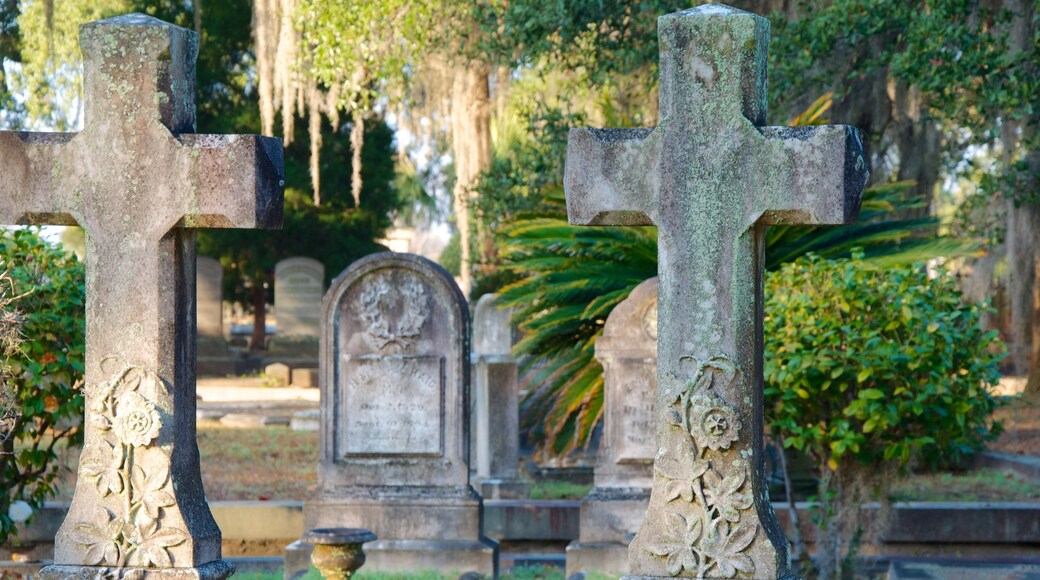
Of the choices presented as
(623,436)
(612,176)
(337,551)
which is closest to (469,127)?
(623,436)

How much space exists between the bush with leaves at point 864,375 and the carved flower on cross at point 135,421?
374 centimetres

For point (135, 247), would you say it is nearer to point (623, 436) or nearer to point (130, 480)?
point (130, 480)

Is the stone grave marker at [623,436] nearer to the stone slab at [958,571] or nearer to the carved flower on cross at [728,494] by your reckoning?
the stone slab at [958,571]

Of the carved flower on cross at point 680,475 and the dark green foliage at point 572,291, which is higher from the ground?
the dark green foliage at point 572,291

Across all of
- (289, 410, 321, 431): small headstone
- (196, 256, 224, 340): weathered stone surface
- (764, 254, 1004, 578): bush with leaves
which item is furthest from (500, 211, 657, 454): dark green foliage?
(196, 256, 224, 340): weathered stone surface

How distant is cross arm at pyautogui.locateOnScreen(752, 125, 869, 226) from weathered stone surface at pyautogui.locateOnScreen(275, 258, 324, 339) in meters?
24.3

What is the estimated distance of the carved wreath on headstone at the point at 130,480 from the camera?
5.17 m

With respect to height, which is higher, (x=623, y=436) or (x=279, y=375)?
(x=279, y=375)

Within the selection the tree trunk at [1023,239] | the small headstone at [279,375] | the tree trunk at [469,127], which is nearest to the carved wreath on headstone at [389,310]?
the tree trunk at [1023,239]

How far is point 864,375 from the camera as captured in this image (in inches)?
300

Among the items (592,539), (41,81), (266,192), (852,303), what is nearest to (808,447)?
(852,303)

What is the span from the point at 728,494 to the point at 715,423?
0.25 metres

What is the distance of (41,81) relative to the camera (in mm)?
20922

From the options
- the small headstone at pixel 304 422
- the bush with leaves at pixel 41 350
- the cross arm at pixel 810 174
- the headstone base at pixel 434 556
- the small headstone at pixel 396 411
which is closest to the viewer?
the cross arm at pixel 810 174
